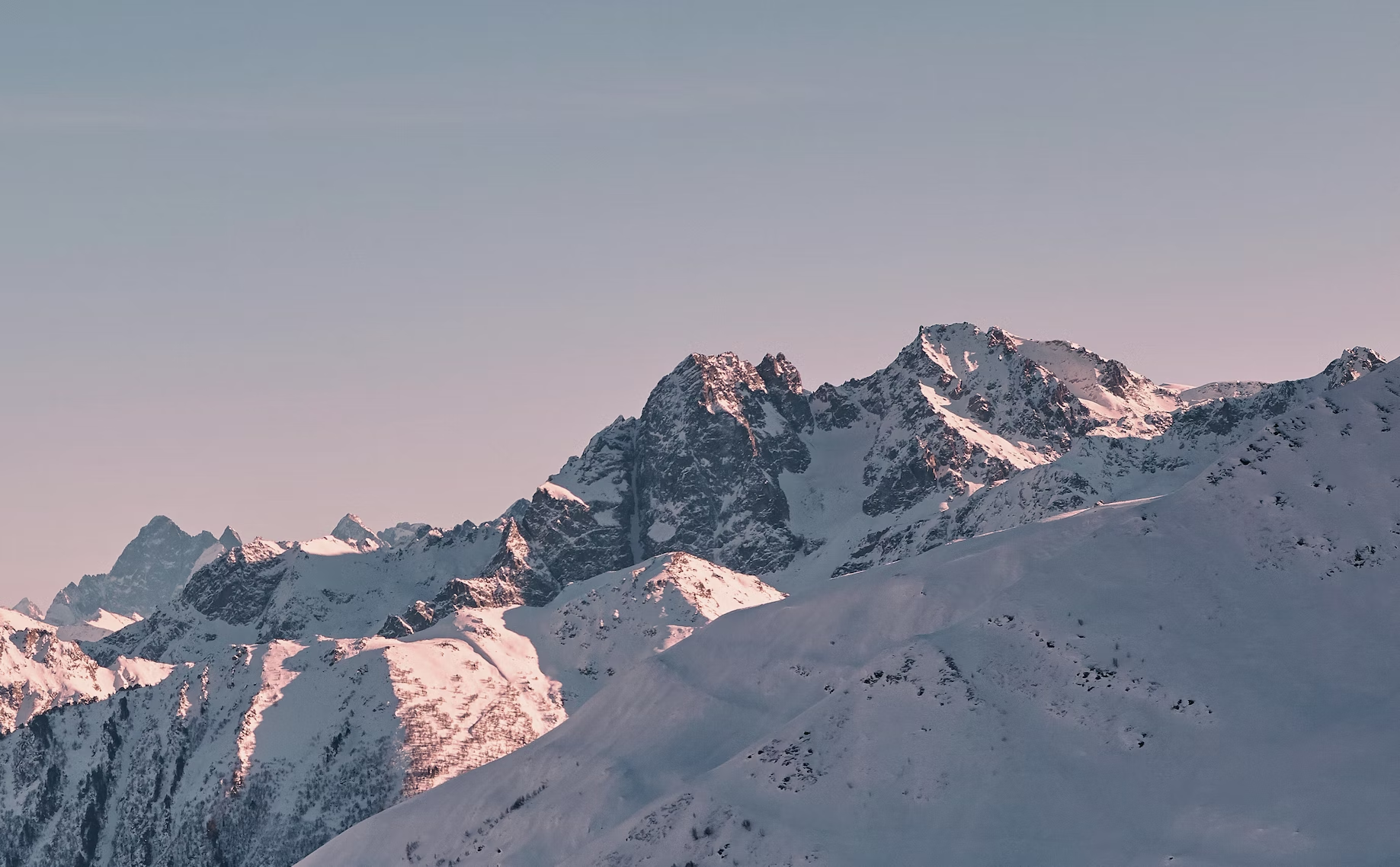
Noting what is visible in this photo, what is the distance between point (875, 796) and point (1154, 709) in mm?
18110

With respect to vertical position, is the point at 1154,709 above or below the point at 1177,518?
below

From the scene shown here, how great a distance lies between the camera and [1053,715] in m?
104

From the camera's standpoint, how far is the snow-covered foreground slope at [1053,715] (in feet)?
307

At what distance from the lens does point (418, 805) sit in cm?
13225

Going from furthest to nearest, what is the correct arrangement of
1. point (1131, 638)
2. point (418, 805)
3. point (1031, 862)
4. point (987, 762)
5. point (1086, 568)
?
point (418, 805), point (1086, 568), point (1131, 638), point (987, 762), point (1031, 862)

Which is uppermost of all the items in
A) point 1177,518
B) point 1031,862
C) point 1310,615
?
point 1177,518

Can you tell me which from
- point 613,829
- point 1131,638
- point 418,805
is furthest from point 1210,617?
point 418,805

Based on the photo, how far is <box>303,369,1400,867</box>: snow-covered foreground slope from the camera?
3686 inches

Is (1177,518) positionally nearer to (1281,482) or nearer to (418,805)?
(1281,482)

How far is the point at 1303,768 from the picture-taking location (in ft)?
303

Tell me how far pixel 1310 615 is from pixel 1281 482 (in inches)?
482

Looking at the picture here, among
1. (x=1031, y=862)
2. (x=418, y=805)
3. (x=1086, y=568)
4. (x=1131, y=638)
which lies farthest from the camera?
(x=418, y=805)

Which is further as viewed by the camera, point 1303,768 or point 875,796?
point 875,796

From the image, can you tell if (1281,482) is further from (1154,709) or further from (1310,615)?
(1154,709)
